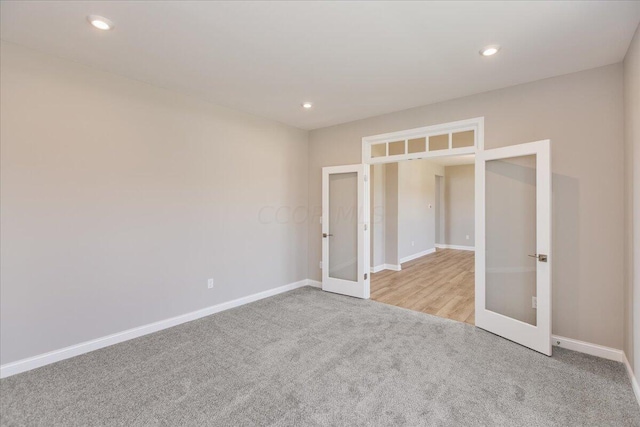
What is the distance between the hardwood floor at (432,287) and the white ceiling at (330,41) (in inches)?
110

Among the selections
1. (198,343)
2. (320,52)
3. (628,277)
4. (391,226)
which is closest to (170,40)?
(320,52)

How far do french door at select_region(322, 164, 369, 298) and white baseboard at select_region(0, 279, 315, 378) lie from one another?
1.31m

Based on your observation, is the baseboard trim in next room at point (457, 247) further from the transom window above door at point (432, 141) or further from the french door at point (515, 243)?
the french door at point (515, 243)

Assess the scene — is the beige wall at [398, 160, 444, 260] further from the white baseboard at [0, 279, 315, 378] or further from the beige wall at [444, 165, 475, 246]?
the white baseboard at [0, 279, 315, 378]

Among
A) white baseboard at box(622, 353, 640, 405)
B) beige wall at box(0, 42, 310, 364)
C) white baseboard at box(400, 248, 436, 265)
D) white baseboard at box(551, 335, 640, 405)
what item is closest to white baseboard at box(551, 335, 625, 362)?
white baseboard at box(551, 335, 640, 405)

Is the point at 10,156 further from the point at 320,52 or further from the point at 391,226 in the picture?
the point at 391,226

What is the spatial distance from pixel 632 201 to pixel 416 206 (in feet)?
17.3

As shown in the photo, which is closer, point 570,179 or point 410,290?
point 570,179

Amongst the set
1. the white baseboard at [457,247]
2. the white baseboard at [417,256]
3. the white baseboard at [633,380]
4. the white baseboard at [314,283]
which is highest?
the white baseboard at [457,247]

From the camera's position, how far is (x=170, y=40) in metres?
2.39

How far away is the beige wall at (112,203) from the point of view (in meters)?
2.48

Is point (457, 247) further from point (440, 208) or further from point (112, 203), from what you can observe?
point (112, 203)

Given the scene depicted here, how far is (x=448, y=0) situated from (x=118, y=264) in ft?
12.0

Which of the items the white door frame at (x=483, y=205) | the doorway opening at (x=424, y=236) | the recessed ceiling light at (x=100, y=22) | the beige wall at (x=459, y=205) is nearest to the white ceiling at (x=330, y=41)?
the recessed ceiling light at (x=100, y=22)
